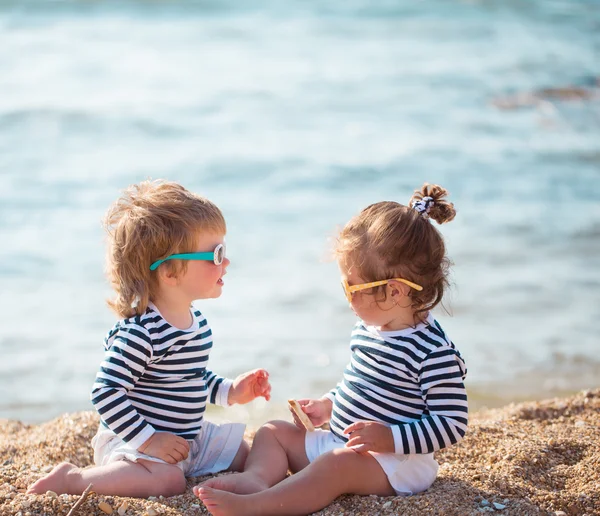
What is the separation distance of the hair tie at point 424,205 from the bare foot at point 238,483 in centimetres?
118

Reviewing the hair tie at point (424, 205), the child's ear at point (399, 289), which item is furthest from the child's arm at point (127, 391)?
the hair tie at point (424, 205)

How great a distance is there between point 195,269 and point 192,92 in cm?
1057

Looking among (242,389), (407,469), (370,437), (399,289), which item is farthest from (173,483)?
(399,289)

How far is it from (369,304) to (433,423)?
1.60 feet

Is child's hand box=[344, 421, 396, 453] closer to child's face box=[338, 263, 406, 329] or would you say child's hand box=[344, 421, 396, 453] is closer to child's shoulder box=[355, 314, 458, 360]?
child's shoulder box=[355, 314, 458, 360]

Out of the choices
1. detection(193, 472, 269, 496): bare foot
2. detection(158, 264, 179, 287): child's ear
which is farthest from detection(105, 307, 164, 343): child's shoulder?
detection(193, 472, 269, 496): bare foot

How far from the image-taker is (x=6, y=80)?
13602 millimetres

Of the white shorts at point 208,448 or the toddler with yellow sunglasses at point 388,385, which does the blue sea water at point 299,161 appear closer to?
the toddler with yellow sunglasses at point 388,385

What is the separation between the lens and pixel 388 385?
10.2 ft

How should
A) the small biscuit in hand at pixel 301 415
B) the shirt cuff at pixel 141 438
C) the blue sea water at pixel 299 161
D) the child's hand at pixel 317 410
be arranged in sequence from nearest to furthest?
the shirt cuff at pixel 141 438 → the small biscuit in hand at pixel 301 415 → the child's hand at pixel 317 410 → the blue sea water at pixel 299 161

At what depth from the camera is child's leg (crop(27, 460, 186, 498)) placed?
3.06m

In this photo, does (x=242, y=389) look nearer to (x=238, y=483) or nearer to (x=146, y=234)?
(x=238, y=483)

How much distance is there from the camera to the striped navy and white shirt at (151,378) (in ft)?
9.99

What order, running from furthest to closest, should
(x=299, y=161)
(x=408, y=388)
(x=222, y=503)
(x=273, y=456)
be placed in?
(x=299, y=161) → (x=273, y=456) → (x=408, y=388) → (x=222, y=503)
